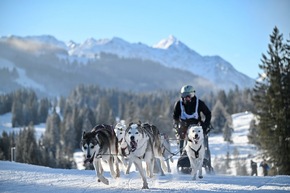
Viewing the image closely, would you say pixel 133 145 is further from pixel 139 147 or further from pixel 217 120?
pixel 217 120

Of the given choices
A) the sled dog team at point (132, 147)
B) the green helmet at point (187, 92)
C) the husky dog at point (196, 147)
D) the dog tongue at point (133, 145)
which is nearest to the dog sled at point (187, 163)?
the sled dog team at point (132, 147)

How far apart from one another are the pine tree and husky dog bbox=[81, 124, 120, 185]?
16485 mm

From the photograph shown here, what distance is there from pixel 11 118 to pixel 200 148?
6071 inches

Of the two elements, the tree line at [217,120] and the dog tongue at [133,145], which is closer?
the dog tongue at [133,145]

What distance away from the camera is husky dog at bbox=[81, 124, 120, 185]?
30.2 ft

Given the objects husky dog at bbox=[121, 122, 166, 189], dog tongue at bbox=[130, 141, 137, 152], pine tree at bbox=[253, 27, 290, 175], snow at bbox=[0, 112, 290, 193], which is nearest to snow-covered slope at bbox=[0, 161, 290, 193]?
snow at bbox=[0, 112, 290, 193]

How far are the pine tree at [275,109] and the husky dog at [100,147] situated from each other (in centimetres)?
1648

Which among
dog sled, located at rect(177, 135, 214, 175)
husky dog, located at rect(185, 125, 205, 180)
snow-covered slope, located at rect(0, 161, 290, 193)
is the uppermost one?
husky dog, located at rect(185, 125, 205, 180)

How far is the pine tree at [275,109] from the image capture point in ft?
80.0

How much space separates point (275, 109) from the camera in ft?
82.8

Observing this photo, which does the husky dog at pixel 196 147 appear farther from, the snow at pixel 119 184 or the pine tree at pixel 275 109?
the pine tree at pixel 275 109

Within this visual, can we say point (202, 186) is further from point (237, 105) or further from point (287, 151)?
point (237, 105)

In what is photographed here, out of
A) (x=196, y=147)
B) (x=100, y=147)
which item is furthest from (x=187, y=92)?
(x=100, y=147)

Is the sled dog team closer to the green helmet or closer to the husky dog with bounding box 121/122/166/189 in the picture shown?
the husky dog with bounding box 121/122/166/189
